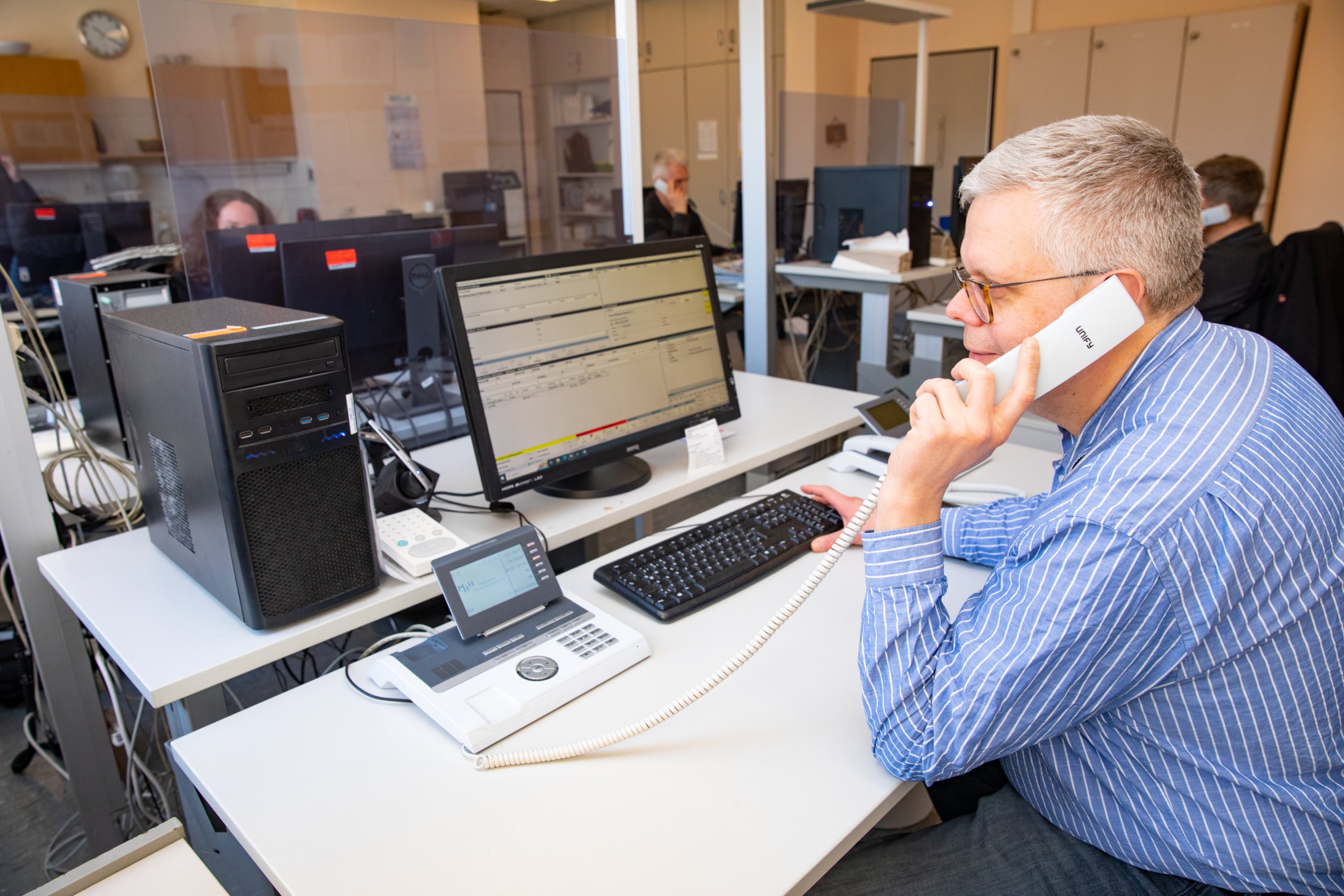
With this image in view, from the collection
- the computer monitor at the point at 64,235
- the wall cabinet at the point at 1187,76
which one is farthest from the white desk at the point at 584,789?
the wall cabinet at the point at 1187,76

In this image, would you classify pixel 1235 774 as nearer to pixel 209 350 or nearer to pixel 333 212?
pixel 209 350

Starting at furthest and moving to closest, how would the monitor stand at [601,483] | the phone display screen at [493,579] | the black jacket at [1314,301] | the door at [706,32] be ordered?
the door at [706,32] → the black jacket at [1314,301] → the monitor stand at [601,483] → the phone display screen at [493,579]

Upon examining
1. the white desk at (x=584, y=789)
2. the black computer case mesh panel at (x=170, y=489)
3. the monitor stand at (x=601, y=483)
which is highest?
the black computer case mesh panel at (x=170, y=489)

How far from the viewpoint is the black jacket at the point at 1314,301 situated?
2656 millimetres

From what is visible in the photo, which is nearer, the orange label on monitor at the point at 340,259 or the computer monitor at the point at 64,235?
the orange label on monitor at the point at 340,259

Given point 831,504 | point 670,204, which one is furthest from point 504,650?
point 670,204

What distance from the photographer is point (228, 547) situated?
1.06 m

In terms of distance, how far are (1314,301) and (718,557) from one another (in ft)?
8.04

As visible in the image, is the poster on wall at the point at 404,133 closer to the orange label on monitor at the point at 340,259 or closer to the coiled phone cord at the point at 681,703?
the orange label on monitor at the point at 340,259

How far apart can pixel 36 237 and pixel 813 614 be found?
4.20m

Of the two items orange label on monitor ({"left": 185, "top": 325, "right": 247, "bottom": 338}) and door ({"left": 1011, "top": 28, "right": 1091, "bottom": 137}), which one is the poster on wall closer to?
orange label on monitor ({"left": 185, "top": 325, "right": 247, "bottom": 338})

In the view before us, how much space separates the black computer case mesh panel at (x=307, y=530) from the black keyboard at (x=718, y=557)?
351 millimetres

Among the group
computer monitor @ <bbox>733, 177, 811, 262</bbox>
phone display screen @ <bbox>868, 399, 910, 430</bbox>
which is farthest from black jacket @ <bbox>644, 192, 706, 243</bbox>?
phone display screen @ <bbox>868, 399, 910, 430</bbox>

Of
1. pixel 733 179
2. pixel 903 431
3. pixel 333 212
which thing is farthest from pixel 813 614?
pixel 733 179
